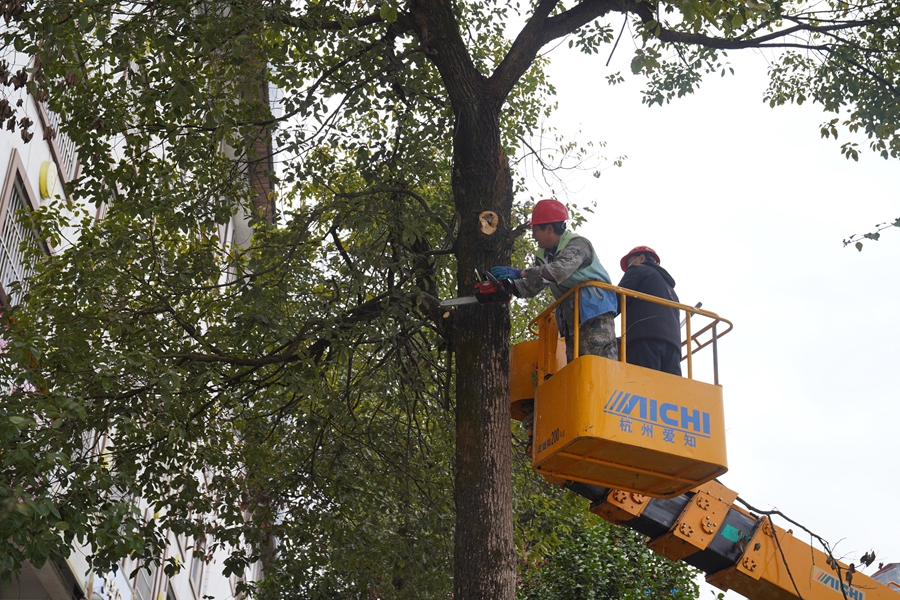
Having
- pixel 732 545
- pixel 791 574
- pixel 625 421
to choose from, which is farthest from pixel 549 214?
pixel 791 574

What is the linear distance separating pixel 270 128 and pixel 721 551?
600 centimetres

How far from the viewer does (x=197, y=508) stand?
964cm

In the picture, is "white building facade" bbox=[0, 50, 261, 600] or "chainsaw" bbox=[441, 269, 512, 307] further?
"white building facade" bbox=[0, 50, 261, 600]

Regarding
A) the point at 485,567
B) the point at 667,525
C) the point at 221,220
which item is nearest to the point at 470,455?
the point at 485,567

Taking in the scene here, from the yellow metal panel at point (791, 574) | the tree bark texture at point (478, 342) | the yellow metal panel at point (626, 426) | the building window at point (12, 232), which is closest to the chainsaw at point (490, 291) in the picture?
the tree bark texture at point (478, 342)

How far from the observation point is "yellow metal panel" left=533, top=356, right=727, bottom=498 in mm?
6426

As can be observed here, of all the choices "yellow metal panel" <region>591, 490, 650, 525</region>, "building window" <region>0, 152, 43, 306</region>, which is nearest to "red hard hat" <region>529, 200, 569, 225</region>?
"yellow metal panel" <region>591, 490, 650, 525</region>

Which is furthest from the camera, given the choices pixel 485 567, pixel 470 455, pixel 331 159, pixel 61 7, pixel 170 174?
pixel 331 159

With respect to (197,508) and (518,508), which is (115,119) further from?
(518,508)

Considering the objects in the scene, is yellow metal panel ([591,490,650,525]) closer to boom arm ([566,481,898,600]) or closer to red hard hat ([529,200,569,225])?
boom arm ([566,481,898,600])

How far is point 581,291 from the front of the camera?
23.1ft

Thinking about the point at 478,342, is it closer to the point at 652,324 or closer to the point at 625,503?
the point at 652,324

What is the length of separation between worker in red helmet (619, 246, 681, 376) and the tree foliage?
3.24ft

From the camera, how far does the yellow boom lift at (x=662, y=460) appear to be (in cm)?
651
